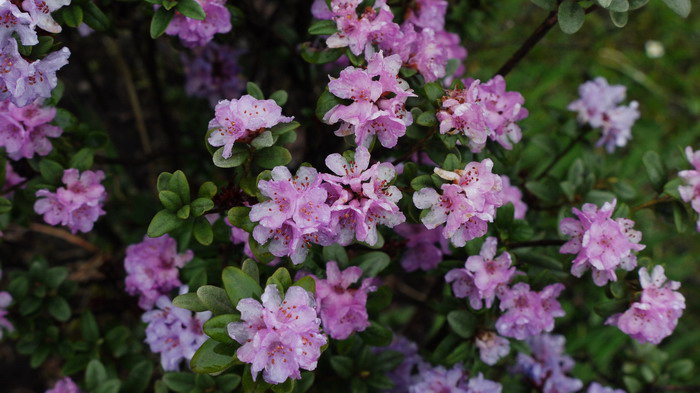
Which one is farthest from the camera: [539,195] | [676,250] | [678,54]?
[678,54]

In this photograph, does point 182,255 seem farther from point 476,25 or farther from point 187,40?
point 476,25

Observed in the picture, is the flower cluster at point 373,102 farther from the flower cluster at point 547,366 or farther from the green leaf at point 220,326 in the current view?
the flower cluster at point 547,366

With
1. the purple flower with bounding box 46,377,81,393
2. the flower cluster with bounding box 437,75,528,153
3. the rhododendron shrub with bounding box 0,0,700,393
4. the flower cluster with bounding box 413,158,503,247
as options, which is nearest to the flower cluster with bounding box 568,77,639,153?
the rhododendron shrub with bounding box 0,0,700,393

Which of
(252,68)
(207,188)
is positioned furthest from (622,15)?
(252,68)

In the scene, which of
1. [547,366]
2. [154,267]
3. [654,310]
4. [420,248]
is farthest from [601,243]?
[154,267]

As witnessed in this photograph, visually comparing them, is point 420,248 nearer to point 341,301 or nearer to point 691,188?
point 341,301

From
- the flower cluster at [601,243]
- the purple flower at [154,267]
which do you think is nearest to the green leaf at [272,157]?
the purple flower at [154,267]
